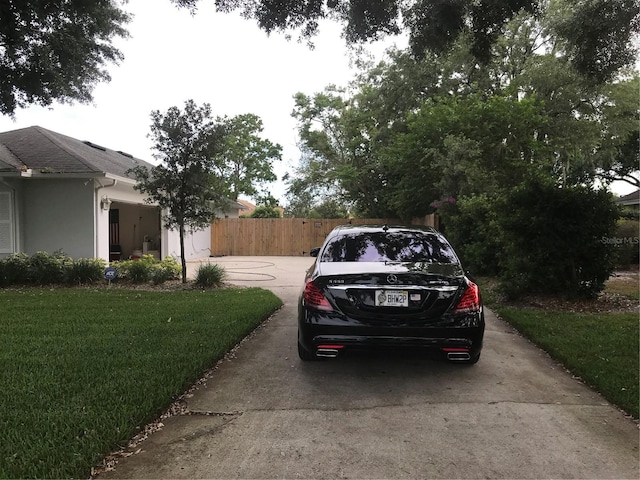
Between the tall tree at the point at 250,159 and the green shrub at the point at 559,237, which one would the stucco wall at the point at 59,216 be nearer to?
the green shrub at the point at 559,237

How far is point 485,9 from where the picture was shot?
23.7 ft

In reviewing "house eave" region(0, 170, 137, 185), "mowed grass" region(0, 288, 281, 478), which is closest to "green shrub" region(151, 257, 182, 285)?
"mowed grass" region(0, 288, 281, 478)

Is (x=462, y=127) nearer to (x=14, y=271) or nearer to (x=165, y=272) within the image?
(x=165, y=272)

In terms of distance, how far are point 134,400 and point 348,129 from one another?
26.5 m

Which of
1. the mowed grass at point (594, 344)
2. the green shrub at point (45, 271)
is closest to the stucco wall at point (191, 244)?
the green shrub at point (45, 271)

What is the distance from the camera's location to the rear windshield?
484cm

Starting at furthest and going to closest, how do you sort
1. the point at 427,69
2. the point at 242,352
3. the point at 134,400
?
the point at 427,69
the point at 242,352
the point at 134,400

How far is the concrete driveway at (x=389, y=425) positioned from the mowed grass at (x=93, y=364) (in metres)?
0.31

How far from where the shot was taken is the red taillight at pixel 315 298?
427 centimetres

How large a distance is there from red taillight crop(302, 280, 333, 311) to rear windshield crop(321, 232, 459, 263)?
0.55 m

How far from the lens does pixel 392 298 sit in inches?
165

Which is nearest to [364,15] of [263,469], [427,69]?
[263,469]

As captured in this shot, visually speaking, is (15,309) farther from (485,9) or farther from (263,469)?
(485,9)

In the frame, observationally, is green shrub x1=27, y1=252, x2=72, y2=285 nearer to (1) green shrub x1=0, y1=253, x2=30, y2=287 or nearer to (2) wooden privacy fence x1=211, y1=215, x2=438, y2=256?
(1) green shrub x1=0, y1=253, x2=30, y2=287
